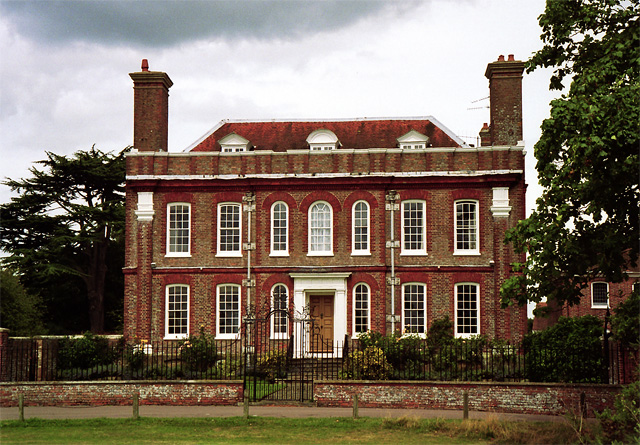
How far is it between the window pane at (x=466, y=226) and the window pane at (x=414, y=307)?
7.84ft

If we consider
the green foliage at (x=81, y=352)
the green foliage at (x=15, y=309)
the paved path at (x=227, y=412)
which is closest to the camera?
the paved path at (x=227, y=412)

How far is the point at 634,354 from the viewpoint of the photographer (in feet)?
58.5

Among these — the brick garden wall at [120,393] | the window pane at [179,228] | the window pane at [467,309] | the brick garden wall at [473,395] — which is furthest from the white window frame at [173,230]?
the brick garden wall at [473,395]

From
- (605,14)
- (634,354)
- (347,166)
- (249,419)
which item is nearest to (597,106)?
(605,14)

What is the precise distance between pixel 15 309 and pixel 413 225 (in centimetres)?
2094

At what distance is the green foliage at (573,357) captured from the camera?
64.3 feet

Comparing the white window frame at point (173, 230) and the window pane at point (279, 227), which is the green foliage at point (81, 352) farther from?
the window pane at point (279, 227)

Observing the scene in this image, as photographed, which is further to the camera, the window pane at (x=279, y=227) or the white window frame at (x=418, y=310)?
the window pane at (x=279, y=227)

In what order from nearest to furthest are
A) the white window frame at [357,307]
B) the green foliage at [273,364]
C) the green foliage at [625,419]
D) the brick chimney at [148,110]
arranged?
the green foliage at [625,419] → the green foliage at [273,364] → the white window frame at [357,307] → the brick chimney at [148,110]

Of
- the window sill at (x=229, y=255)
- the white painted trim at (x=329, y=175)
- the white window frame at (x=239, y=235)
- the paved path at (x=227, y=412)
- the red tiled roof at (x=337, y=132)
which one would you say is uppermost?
the red tiled roof at (x=337, y=132)

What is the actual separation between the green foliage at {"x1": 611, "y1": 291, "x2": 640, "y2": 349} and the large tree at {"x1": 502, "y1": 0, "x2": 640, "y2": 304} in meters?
0.73

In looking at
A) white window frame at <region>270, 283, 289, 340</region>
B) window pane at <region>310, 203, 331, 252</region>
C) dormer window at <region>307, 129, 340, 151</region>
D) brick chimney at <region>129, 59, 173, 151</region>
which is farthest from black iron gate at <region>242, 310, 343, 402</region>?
brick chimney at <region>129, 59, 173, 151</region>

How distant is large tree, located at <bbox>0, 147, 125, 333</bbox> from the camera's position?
4084 cm

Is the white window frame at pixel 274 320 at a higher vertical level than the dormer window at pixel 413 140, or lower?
lower
